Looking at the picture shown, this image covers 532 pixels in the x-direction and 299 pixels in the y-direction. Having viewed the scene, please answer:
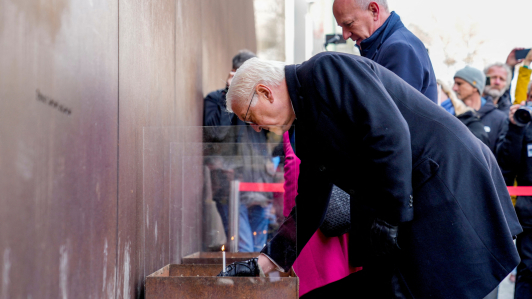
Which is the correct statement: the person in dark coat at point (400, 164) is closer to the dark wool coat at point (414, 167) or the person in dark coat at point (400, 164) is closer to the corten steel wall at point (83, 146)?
the dark wool coat at point (414, 167)

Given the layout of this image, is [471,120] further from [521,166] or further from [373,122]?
[373,122]

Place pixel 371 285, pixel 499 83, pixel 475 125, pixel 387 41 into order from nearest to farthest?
pixel 371 285 → pixel 387 41 → pixel 475 125 → pixel 499 83

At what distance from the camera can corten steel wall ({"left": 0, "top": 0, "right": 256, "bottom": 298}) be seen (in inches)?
43.4

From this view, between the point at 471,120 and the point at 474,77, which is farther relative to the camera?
the point at 474,77

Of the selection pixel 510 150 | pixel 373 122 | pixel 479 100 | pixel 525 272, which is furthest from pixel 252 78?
pixel 479 100

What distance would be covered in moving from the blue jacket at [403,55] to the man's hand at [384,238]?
36.1 inches

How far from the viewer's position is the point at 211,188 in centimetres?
250

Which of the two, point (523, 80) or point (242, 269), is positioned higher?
point (523, 80)

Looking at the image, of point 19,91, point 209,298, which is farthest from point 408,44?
point 19,91

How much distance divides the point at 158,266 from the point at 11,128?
126cm

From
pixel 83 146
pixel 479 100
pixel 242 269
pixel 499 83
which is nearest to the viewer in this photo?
pixel 83 146

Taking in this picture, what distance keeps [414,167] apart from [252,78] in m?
0.64

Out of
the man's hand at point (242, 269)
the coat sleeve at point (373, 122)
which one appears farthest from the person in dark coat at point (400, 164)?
the man's hand at point (242, 269)

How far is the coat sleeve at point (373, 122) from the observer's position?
1.62 meters
